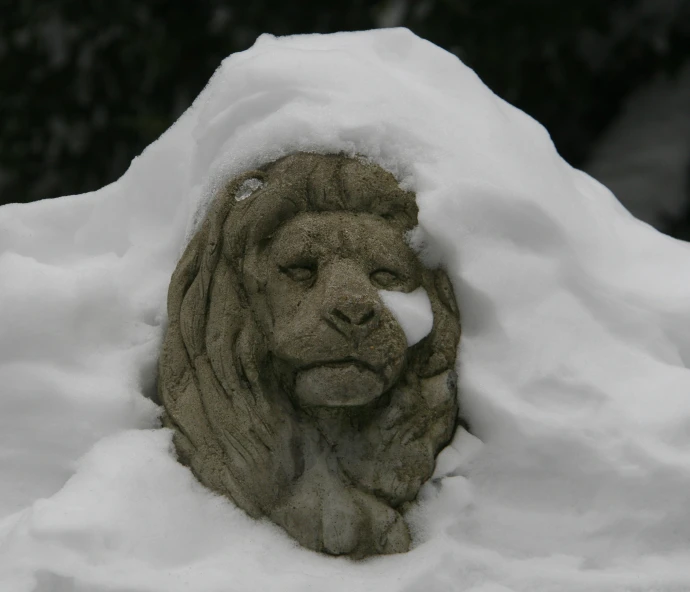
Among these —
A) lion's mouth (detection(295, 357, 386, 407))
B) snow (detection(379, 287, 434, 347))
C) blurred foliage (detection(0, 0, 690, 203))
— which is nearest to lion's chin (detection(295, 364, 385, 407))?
lion's mouth (detection(295, 357, 386, 407))

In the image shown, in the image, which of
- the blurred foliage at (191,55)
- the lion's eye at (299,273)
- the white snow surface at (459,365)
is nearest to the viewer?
the white snow surface at (459,365)

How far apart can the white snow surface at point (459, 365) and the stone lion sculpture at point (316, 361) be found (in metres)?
0.05

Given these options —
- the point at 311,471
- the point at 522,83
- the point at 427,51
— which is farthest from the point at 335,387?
the point at 522,83

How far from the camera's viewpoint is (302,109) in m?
3.05

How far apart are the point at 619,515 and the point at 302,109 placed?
1011 mm

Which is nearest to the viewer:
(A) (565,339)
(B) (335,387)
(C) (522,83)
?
(B) (335,387)

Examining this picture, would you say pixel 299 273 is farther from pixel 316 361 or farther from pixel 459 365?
pixel 459 365

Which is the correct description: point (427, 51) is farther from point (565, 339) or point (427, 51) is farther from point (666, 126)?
A: point (666, 126)

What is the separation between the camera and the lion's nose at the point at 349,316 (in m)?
2.79

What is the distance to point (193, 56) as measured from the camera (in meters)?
5.05

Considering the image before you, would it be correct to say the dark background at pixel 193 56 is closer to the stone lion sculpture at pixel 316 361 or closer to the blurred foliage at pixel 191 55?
the blurred foliage at pixel 191 55

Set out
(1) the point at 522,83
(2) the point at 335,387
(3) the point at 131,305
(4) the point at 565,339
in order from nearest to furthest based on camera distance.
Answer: (2) the point at 335,387 < (4) the point at 565,339 < (3) the point at 131,305 < (1) the point at 522,83

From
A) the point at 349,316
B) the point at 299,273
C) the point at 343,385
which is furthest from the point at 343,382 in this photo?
the point at 299,273

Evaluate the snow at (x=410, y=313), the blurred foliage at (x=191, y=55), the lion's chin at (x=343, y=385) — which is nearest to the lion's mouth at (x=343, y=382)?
the lion's chin at (x=343, y=385)
